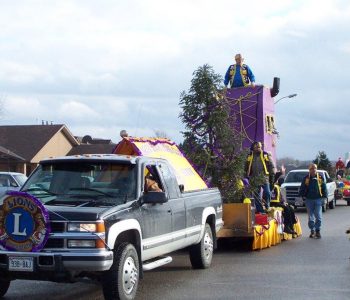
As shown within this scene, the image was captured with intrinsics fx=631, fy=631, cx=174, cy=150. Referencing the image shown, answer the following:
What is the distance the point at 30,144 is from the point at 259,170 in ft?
129

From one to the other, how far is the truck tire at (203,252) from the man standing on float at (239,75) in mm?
6310

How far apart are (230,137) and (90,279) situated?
6933mm

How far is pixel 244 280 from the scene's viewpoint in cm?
979

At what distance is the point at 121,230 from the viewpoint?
24.9 ft

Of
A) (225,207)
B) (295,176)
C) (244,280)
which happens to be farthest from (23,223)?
(295,176)

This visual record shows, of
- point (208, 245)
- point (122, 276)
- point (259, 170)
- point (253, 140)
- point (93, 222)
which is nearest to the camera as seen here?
point (93, 222)

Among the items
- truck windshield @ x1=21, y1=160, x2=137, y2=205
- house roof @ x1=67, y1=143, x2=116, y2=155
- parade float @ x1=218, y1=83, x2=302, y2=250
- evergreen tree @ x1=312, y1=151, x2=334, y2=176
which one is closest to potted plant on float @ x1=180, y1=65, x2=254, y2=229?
parade float @ x1=218, y1=83, x2=302, y2=250

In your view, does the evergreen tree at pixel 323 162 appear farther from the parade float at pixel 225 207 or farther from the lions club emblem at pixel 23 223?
the lions club emblem at pixel 23 223

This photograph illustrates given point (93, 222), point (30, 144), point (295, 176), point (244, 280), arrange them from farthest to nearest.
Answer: point (30, 144)
point (295, 176)
point (244, 280)
point (93, 222)

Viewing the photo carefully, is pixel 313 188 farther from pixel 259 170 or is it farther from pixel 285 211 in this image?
pixel 259 170

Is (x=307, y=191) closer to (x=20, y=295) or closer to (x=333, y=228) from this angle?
(x=333, y=228)

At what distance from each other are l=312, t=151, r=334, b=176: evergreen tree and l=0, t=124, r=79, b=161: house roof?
21.5m

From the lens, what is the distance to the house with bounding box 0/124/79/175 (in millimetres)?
49219

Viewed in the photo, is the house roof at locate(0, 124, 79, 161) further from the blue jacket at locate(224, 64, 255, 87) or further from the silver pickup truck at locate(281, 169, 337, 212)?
the blue jacket at locate(224, 64, 255, 87)
